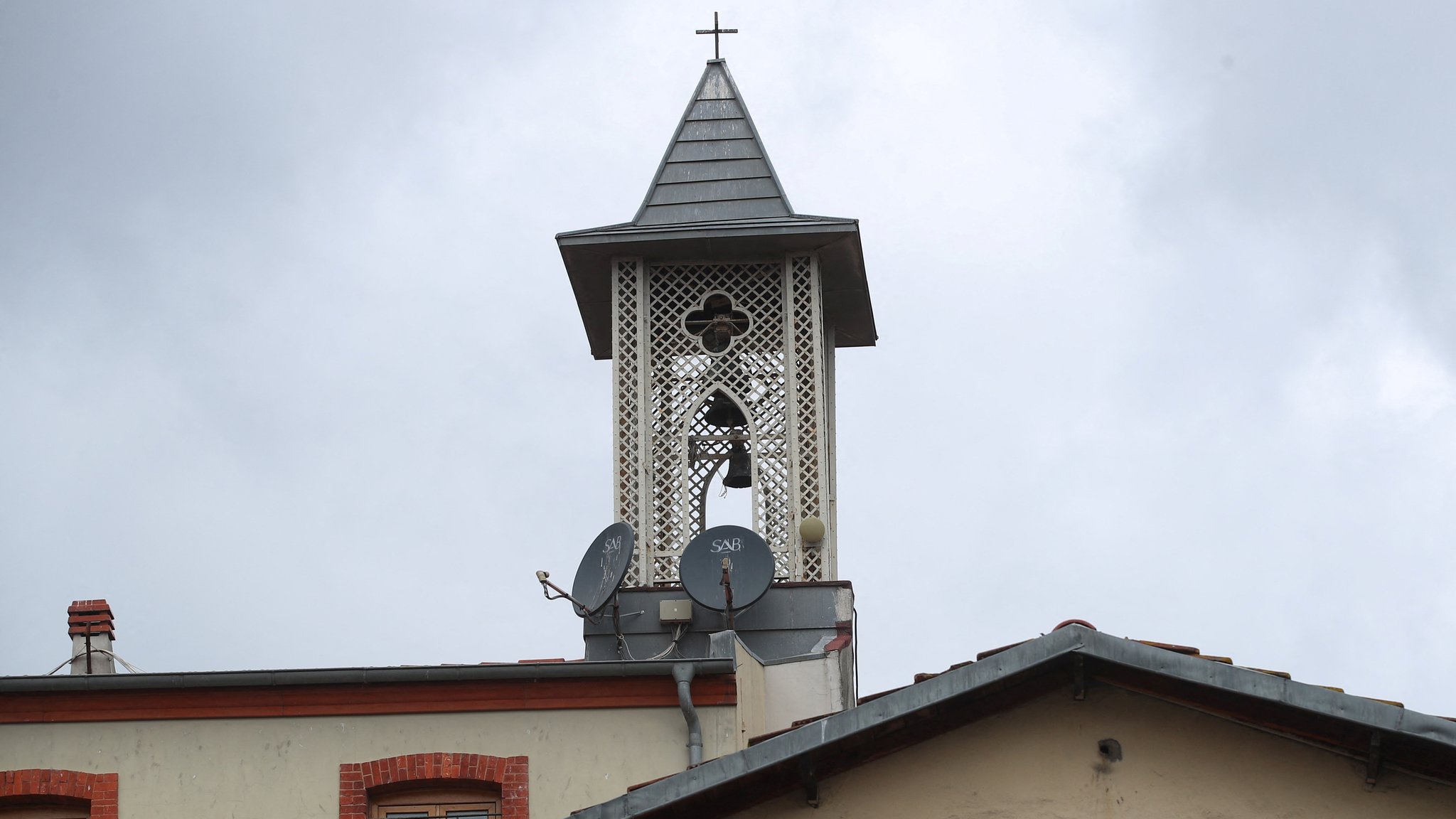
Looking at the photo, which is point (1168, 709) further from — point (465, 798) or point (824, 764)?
point (465, 798)

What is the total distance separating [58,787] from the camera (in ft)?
51.9

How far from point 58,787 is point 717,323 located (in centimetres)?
833

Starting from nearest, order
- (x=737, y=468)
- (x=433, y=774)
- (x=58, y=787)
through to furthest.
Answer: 1. (x=433, y=774)
2. (x=58, y=787)
3. (x=737, y=468)

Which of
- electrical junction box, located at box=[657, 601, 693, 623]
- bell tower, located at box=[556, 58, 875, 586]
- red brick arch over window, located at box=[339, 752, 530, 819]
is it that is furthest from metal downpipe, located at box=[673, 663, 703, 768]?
bell tower, located at box=[556, 58, 875, 586]

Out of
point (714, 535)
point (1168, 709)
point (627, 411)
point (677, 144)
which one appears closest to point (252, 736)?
point (714, 535)

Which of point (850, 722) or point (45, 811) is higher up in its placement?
point (850, 722)

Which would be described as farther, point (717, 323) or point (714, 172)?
point (714, 172)

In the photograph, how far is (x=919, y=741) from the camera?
37.1 ft

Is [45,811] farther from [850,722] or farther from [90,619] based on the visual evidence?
[850,722]

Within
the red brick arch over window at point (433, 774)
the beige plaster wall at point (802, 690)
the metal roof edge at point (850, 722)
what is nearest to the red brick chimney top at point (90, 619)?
the red brick arch over window at point (433, 774)

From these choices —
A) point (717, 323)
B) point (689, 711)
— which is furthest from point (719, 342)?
point (689, 711)

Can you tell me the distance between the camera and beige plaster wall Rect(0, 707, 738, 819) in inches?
619

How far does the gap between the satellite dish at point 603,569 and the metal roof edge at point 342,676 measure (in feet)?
8.45

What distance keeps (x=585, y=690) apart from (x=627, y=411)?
5573mm
